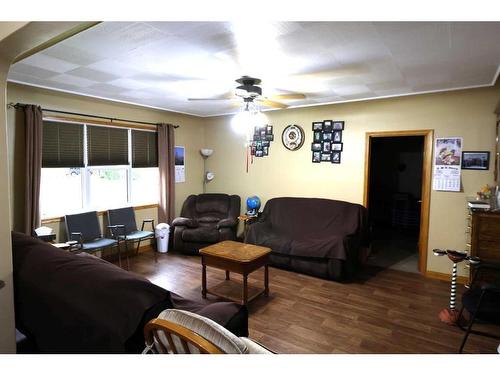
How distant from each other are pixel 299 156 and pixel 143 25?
3.42 m

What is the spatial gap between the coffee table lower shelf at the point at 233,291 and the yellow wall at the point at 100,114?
7.04 feet

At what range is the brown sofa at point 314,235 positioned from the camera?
3.76 m

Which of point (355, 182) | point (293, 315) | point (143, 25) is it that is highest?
point (143, 25)

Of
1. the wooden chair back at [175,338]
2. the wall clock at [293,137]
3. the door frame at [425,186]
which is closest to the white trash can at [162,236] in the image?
the wall clock at [293,137]

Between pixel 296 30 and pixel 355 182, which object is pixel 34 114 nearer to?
pixel 296 30

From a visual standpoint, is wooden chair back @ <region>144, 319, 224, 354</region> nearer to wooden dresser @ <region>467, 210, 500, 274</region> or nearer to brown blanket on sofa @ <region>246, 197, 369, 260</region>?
brown blanket on sofa @ <region>246, 197, 369, 260</region>

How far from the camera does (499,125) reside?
10.6 feet

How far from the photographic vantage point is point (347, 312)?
296 centimetres

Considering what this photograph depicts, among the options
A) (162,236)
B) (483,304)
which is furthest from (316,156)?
(483,304)

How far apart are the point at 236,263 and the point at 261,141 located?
9.27 feet

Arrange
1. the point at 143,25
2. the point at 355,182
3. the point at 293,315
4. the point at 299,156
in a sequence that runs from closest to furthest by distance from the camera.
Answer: the point at 143,25 → the point at 293,315 → the point at 355,182 → the point at 299,156

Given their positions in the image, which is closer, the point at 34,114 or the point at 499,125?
the point at 499,125

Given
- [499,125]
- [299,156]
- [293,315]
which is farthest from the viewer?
[299,156]

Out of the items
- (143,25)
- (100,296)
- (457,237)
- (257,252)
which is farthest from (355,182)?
(100,296)
